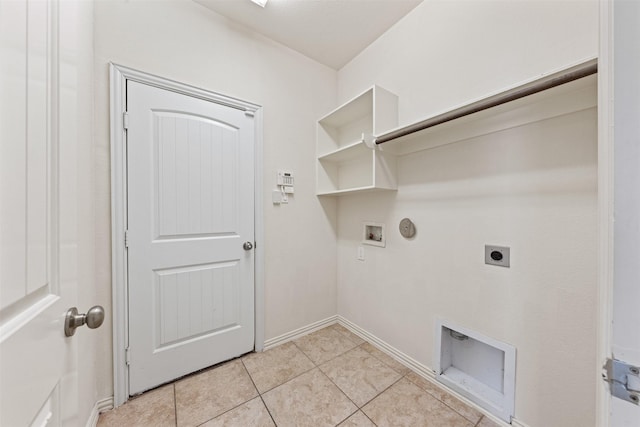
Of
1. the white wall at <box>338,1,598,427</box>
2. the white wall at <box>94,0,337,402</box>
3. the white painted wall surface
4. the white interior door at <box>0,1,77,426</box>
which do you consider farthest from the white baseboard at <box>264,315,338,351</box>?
the white painted wall surface

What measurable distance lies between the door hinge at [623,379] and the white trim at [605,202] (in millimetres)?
14

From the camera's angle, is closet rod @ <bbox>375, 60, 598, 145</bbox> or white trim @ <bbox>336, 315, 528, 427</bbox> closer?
closet rod @ <bbox>375, 60, 598, 145</bbox>

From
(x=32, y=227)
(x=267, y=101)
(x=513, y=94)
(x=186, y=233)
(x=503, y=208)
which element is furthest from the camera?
(x=267, y=101)

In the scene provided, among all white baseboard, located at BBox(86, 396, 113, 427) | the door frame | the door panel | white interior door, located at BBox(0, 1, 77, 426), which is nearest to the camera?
white interior door, located at BBox(0, 1, 77, 426)

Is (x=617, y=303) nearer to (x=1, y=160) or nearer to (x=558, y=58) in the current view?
(x=1, y=160)

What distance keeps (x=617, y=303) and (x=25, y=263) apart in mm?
1068

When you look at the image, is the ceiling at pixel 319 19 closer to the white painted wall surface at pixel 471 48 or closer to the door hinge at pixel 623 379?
the white painted wall surface at pixel 471 48

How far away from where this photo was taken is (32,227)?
16.5 inches

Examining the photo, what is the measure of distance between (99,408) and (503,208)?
2499 millimetres

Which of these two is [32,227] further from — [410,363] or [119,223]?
[410,363]

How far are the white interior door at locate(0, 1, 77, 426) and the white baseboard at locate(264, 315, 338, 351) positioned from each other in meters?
1.50

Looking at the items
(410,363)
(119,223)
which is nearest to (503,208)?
(410,363)

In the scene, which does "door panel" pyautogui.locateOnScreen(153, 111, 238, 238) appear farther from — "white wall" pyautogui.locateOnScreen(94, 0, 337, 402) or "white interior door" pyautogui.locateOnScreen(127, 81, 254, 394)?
"white wall" pyautogui.locateOnScreen(94, 0, 337, 402)

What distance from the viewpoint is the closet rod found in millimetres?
834
